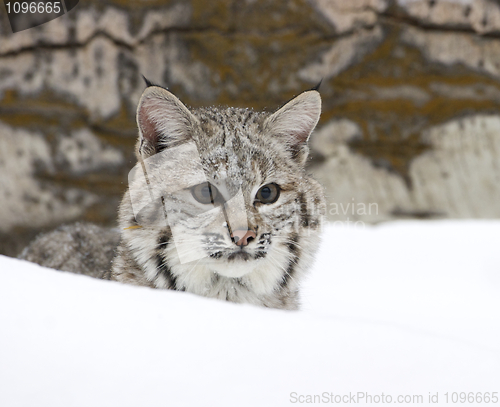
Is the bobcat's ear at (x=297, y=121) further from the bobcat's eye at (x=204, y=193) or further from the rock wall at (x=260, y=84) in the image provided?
the rock wall at (x=260, y=84)

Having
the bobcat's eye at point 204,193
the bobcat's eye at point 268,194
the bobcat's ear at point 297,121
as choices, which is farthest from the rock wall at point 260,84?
the bobcat's eye at point 204,193

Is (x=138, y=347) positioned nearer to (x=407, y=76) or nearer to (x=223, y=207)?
(x=223, y=207)

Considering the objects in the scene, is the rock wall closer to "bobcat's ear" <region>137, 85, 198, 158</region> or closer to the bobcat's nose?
"bobcat's ear" <region>137, 85, 198, 158</region>

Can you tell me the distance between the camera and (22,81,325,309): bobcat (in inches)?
78.8

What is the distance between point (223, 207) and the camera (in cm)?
205

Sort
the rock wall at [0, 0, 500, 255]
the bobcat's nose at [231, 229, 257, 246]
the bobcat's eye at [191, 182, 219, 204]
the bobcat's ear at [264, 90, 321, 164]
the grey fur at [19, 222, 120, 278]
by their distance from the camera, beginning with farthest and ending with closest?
the rock wall at [0, 0, 500, 255]
the grey fur at [19, 222, 120, 278]
the bobcat's ear at [264, 90, 321, 164]
the bobcat's eye at [191, 182, 219, 204]
the bobcat's nose at [231, 229, 257, 246]

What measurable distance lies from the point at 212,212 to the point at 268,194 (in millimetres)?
312

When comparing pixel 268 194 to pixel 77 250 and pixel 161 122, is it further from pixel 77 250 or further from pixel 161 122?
pixel 77 250

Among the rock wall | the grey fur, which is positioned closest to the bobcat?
the grey fur

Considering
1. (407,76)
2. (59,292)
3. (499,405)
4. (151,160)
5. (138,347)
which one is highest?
(407,76)

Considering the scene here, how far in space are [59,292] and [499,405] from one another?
1.06 meters

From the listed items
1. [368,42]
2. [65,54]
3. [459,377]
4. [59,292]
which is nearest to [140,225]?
[59,292]

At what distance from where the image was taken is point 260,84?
4.06 meters

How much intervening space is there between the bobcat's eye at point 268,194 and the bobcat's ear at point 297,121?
0.34 m
